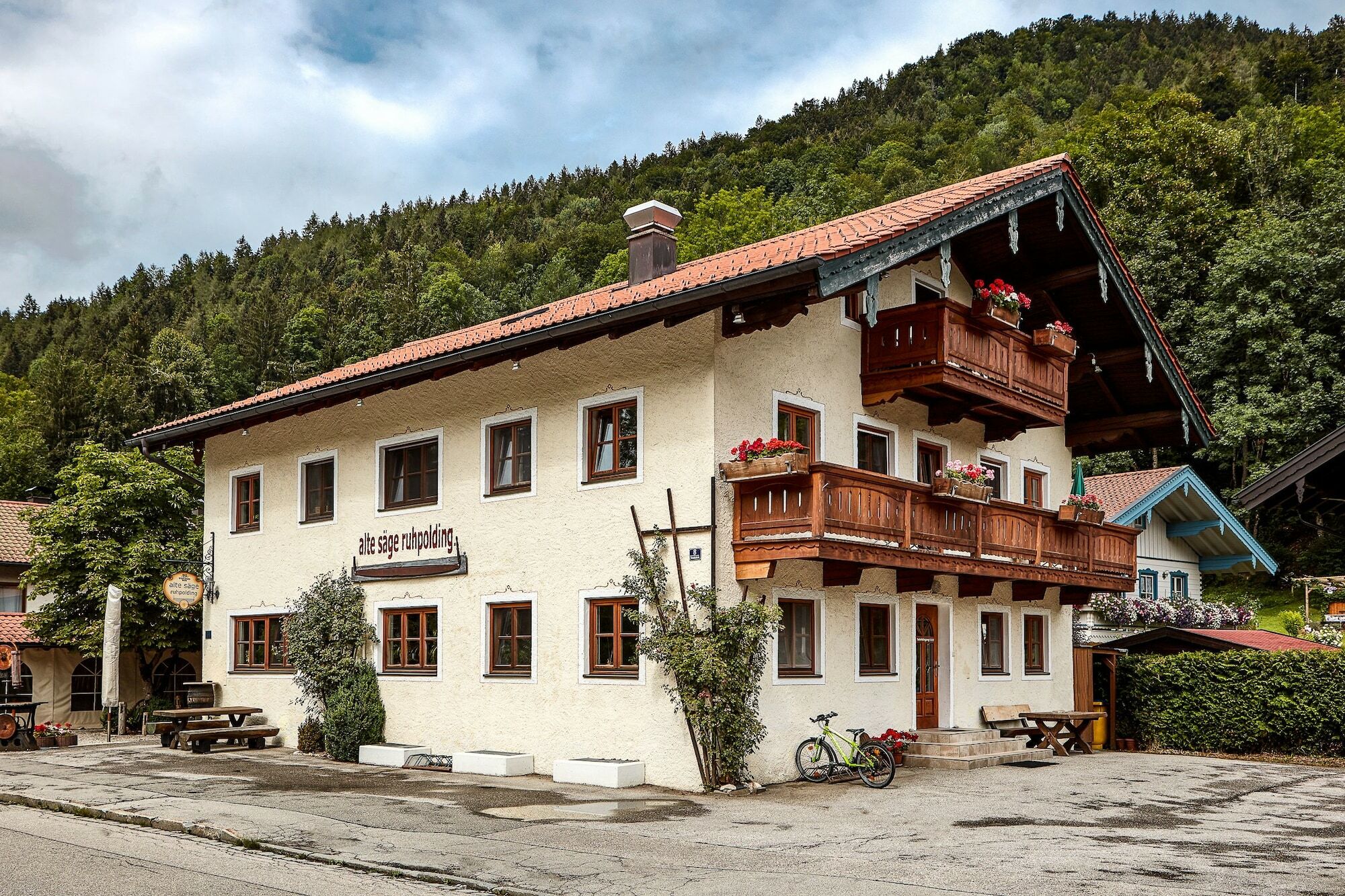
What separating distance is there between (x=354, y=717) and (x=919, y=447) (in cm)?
965

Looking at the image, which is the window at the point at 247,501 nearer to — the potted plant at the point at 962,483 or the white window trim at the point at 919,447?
→ the white window trim at the point at 919,447

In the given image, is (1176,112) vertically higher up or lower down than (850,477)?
higher up

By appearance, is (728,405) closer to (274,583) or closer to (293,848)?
(293,848)

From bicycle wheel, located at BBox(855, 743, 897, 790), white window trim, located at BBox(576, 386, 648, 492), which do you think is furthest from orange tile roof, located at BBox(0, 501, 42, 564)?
bicycle wheel, located at BBox(855, 743, 897, 790)

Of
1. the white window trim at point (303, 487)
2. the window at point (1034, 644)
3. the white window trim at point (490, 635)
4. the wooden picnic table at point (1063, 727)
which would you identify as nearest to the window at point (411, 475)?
the white window trim at point (303, 487)

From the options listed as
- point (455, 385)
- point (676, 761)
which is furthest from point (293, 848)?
point (455, 385)

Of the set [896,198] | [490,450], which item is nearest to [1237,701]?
[490,450]

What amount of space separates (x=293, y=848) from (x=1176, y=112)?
49024mm

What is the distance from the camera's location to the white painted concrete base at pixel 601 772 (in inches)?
622

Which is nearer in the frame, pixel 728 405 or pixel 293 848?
pixel 293 848

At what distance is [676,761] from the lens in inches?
618

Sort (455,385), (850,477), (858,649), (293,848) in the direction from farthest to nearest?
(455,385) < (858,649) < (850,477) < (293,848)

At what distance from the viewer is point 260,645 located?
23000 mm

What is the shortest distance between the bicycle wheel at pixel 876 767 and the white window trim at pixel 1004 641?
17.8ft
